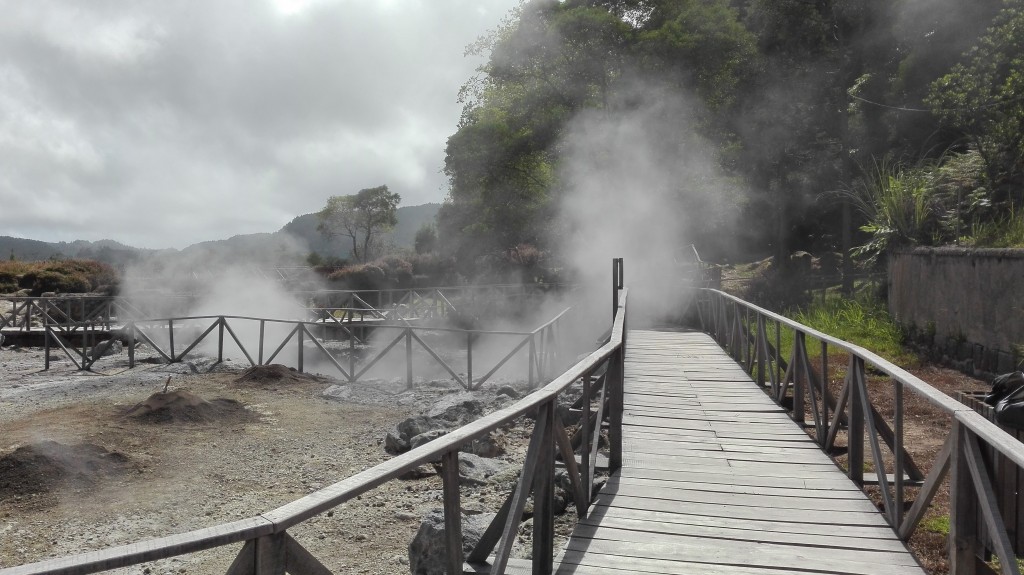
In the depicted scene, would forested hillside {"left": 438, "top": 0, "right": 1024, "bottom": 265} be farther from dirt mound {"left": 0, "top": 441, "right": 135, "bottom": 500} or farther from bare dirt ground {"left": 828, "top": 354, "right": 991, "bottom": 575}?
dirt mound {"left": 0, "top": 441, "right": 135, "bottom": 500}

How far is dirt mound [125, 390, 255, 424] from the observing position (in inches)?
379

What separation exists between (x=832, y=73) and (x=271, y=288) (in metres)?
18.1

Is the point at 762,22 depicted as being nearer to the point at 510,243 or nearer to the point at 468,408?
the point at 510,243

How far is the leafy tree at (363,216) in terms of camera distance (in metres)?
64.5

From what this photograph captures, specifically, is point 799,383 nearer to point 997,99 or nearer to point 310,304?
point 997,99

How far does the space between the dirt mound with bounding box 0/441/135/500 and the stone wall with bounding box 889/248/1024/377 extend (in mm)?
9580

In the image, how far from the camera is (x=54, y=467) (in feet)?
23.6

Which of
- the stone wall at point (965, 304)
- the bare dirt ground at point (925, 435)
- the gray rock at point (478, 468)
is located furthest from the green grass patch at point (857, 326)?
the gray rock at point (478, 468)

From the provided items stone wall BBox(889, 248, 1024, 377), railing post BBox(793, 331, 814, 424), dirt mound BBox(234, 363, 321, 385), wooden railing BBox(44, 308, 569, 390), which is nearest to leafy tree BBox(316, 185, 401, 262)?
wooden railing BBox(44, 308, 569, 390)

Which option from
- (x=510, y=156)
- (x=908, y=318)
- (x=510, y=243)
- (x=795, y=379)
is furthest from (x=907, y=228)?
(x=510, y=243)

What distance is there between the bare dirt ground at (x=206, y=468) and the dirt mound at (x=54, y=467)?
2 cm

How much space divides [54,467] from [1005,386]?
7658mm

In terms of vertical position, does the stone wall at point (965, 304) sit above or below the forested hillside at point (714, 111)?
below

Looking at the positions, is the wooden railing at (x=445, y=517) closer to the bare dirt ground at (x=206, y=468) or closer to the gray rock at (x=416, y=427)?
the bare dirt ground at (x=206, y=468)
